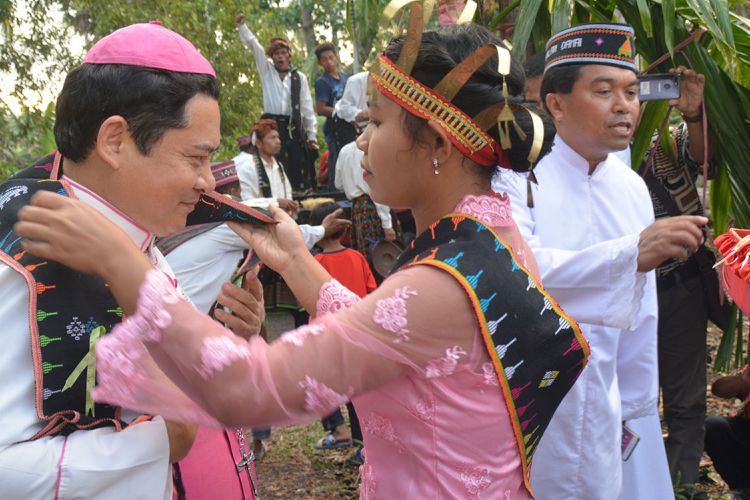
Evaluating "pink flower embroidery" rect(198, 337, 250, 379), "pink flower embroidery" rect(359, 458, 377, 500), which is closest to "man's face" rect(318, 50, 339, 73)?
"pink flower embroidery" rect(359, 458, 377, 500)

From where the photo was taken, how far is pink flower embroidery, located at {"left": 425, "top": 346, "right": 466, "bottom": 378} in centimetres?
165

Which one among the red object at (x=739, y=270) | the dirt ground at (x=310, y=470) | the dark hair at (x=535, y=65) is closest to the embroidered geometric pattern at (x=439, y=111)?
the red object at (x=739, y=270)

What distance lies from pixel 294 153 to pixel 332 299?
874 centimetres

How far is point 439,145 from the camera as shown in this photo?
1882 mm

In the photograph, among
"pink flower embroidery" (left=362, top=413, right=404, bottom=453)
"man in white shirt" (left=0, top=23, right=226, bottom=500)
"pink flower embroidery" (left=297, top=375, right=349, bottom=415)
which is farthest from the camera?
"pink flower embroidery" (left=362, top=413, right=404, bottom=453)

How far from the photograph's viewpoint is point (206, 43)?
11312 mm

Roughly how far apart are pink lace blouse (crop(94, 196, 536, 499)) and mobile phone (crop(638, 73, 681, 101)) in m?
2.00

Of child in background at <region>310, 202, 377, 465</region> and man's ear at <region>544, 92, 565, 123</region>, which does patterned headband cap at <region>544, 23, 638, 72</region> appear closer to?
man's ear at <region>544, 92, 565, 123</region>

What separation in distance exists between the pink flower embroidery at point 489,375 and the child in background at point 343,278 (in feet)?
13.1

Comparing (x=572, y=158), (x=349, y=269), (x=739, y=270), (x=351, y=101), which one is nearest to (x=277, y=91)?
(x=351, y=101)

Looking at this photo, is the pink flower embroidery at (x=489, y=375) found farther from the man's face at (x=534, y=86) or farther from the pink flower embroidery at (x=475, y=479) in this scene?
the man's face at (x=534, y=86)

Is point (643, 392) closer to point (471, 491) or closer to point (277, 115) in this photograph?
point (471, 491)

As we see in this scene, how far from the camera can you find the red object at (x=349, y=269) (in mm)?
5812

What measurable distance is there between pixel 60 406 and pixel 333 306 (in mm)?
702
